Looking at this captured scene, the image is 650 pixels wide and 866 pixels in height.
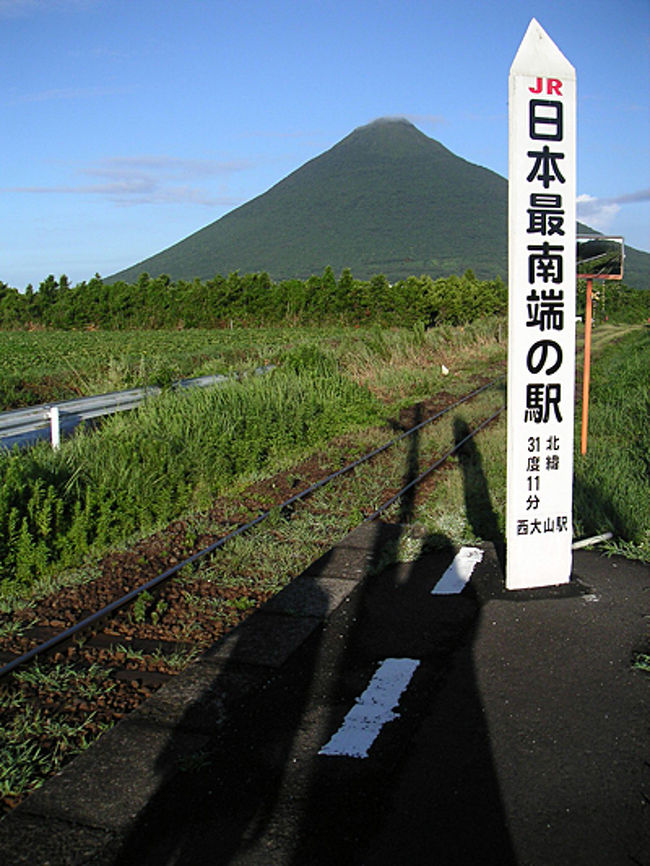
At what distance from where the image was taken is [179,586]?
18.0 ft

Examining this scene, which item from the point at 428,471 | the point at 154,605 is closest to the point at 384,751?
the point at 154,605

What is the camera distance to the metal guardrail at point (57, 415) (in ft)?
29.5

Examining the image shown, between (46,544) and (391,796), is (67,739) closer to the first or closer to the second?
(391,796)

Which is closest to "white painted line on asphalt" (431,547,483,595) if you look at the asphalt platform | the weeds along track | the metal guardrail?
the asphalt platform

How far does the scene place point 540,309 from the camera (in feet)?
14.8

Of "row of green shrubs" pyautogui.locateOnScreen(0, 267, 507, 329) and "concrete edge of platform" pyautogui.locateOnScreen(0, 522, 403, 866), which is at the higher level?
"row of green shrubs" pyautogui.locateOnScreen(0, 267, 507, 329)

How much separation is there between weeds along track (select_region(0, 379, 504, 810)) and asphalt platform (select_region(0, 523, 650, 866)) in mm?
407

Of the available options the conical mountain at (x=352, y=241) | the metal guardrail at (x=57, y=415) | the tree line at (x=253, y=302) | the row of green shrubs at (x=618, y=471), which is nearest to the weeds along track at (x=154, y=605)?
the row of green shrubs at (x=618, y=471)

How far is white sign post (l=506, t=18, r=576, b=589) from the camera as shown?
14.4 feet

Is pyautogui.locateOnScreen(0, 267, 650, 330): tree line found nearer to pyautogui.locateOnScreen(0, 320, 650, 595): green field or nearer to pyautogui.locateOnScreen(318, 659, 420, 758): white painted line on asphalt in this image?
pyautogui.locateOnScreen(0, 320, 650, 595): green field

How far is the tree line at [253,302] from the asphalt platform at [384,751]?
3539 cm

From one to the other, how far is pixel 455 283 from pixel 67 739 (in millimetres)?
40276

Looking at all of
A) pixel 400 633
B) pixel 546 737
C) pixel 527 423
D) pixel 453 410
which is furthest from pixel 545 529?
pixel 453 410

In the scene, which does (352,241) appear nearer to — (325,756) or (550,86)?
(550,86)
